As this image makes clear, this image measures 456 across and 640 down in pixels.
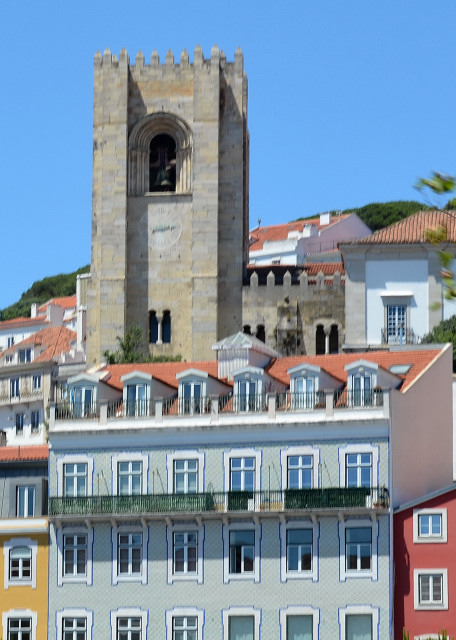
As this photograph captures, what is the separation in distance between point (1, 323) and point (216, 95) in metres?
40.2

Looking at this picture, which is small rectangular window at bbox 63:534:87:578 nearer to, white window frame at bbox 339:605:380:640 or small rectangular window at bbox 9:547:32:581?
small rectangular window at bbox 9:547:32:581

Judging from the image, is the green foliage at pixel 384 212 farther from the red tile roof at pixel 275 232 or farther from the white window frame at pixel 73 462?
the white window frame at pixel 73 462

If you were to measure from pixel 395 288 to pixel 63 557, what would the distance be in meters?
28.9

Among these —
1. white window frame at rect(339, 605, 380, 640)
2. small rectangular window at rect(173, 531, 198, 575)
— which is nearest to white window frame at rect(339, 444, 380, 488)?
white window frame at rect(339, 605, 380, 640)

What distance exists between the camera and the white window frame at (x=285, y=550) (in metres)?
48.8

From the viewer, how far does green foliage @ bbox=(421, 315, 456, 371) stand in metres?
70.7

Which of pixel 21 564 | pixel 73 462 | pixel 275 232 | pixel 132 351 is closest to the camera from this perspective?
pixel 21 564

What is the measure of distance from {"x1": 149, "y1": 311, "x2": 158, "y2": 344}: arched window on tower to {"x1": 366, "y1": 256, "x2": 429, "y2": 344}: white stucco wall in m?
14.1

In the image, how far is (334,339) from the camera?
86.2m

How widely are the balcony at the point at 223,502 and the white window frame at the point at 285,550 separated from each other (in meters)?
0.42

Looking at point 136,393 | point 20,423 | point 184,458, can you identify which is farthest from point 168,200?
point 184,458

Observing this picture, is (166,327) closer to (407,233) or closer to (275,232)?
(407,233)

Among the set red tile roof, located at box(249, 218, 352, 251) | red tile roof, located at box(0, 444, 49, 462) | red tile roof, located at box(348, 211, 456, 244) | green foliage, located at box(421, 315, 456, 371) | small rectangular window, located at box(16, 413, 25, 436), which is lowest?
red tile roof, located at box(0, 444, 49, 462)

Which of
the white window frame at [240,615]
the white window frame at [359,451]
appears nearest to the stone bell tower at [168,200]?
the white window frame at [359,451]
